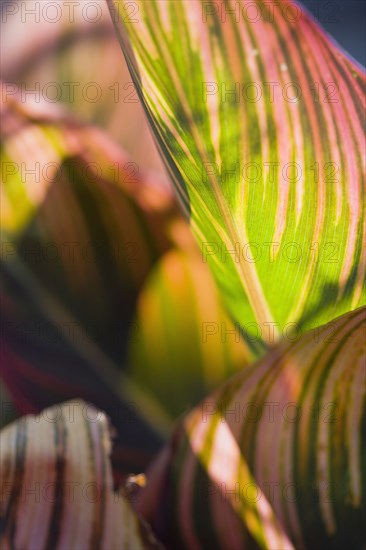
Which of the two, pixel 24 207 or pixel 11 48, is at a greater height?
pixel 11 48

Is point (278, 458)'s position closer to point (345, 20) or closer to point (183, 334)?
point (183, 334)

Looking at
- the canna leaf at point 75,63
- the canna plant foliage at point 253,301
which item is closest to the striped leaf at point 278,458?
the canna plant foliage at point 253,301

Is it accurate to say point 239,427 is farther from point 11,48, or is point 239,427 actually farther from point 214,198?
point 11,48

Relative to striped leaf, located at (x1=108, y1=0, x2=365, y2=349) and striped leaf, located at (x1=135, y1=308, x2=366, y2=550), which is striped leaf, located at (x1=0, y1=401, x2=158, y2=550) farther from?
striped leaf, located at (x1=108, y1=0, x2=365, y2=349)

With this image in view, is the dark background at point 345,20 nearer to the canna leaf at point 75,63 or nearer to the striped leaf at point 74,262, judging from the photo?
the canna leaf at point 75,63

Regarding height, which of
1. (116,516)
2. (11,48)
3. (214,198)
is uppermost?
(11,48)

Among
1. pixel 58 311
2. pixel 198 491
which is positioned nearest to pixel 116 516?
pixel 198 491

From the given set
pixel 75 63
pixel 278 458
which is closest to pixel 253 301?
pixel 278 458
